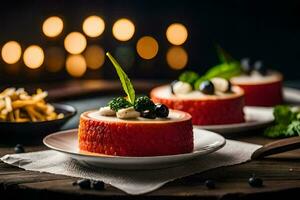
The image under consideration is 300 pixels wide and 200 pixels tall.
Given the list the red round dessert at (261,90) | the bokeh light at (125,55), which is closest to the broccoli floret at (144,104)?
the red round dessert at (261,90)

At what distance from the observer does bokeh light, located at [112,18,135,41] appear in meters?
6.56

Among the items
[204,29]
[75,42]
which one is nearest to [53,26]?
[75,42]

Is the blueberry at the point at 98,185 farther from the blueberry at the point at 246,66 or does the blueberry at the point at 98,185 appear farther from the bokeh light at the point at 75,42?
the bokeh light at the point at 75,42

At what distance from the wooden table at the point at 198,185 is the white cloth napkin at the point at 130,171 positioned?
0.09 ft

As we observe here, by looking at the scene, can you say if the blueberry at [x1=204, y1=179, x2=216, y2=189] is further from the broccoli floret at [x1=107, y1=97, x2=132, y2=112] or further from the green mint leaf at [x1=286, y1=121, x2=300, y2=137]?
the green mint leaf at [x1=286, y1=121, x2=300, y2=137]

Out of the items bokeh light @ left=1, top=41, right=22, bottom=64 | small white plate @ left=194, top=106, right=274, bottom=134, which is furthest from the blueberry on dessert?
bokeh light @ left=1, top=41, right=22, bottom=64

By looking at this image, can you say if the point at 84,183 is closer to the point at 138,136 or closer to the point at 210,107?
the point at 138,136

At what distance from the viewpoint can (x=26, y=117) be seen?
10.0 ft

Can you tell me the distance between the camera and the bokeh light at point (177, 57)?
6758 millimetres

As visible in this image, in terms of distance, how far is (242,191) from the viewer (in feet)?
7.11

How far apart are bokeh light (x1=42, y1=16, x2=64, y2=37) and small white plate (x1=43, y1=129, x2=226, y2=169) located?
3.82m

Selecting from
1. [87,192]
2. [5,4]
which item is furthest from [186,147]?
[5,4]

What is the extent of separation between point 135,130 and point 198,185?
33 centimetres

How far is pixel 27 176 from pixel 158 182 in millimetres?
450
